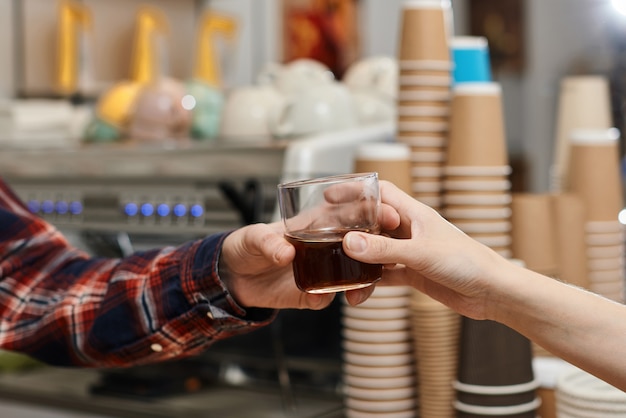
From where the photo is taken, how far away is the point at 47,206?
1.92 metres

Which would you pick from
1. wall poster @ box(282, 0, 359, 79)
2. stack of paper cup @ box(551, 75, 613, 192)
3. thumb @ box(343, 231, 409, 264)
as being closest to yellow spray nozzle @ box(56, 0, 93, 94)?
wall poster @ box(282, 0, 359, 79)

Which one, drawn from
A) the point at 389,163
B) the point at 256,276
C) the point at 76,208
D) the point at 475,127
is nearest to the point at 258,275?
the point at 256,276

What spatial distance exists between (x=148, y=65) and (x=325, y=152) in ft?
4.50

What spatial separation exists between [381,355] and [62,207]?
0.84 meters

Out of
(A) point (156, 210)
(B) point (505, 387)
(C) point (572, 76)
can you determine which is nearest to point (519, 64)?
(C) point (572, 76)

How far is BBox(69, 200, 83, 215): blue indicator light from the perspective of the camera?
72.3 inches

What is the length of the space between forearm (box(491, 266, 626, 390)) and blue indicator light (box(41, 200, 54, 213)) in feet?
4.00

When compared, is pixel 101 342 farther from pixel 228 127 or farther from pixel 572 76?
pixel 572 76

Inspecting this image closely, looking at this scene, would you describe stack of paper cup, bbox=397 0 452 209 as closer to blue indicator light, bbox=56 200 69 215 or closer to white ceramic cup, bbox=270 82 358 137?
white ceramic cup, bbox=270 82 358 137

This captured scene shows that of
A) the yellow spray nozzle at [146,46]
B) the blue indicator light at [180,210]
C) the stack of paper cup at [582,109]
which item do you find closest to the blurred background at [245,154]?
the blue indicator light at [180,210]

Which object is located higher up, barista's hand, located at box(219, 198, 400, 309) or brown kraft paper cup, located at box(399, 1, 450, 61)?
brown kraft paper cup, located at box(399, 1, 450, 61)

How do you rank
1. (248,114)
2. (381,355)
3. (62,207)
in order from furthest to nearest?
(62,207)
(248,114)
(381,355)

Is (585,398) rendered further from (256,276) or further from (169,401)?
(169,401)

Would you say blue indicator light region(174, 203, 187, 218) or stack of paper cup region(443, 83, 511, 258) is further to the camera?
blue indicator light region(174, 203, 187, 218)
